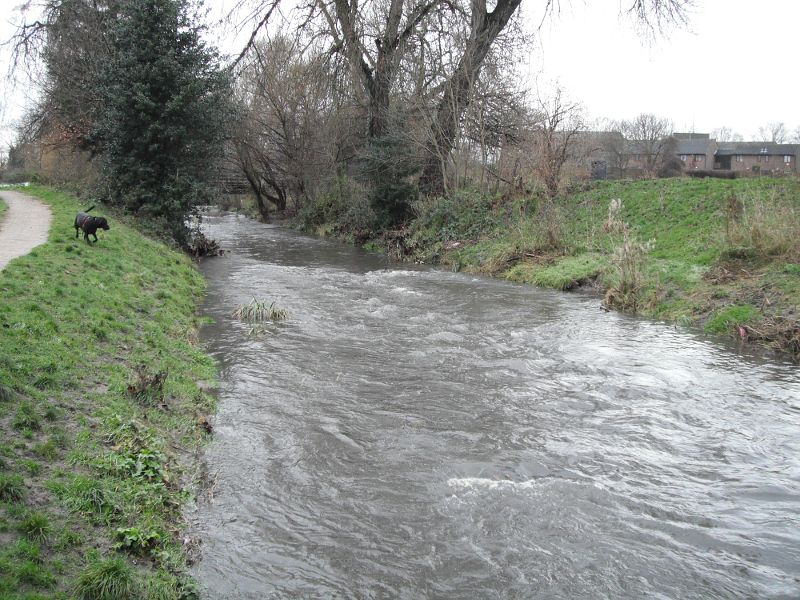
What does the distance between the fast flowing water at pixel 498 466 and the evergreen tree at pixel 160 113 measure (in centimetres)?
1284

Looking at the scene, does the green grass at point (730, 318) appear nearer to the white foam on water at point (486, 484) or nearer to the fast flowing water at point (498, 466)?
the fast flowing water at point (498, 466)

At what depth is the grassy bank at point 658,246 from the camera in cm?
1298

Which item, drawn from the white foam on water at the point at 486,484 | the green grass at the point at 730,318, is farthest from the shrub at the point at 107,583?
the green grass at the point at 730,318

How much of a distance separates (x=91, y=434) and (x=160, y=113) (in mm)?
19070

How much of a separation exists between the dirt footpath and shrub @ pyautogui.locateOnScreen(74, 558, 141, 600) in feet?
28.1

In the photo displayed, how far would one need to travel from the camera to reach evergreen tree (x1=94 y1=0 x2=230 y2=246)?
22.2m

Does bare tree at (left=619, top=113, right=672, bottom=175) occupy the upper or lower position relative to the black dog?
upper

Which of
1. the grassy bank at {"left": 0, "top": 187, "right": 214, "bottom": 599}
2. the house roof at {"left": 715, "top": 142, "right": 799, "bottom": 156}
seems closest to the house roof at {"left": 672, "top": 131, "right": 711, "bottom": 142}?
the house roof at {"left": 715, "top": 142, "right": 799, "bottom": 156}

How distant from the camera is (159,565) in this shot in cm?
479

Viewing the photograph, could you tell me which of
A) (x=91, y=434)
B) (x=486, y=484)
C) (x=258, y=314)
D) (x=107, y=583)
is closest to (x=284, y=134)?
(x=258, y=314)

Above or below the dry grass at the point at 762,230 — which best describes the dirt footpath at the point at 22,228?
below

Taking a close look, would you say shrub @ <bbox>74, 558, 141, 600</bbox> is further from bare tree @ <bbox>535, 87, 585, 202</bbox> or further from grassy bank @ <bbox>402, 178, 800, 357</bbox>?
bare tree @ <bbox>535, 87, 585, 202</bbox>

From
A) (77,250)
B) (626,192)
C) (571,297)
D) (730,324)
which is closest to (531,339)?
(730,324)

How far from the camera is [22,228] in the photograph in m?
17.6
